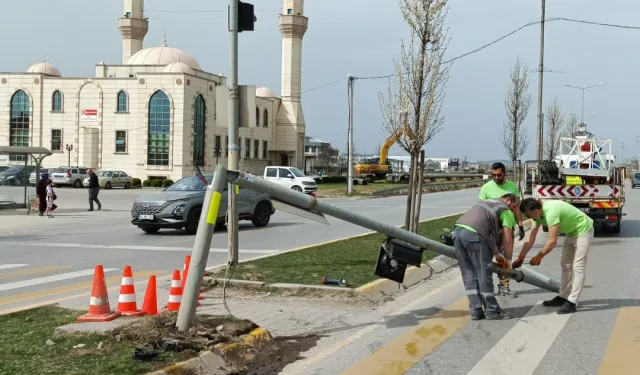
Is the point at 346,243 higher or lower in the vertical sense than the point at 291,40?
lower

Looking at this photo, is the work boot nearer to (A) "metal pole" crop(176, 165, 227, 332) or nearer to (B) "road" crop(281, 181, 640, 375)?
(B) "road" crop(281, 181, 640, 375)

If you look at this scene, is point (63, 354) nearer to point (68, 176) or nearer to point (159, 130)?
point (68, 176)

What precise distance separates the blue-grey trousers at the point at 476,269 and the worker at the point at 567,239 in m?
0.60

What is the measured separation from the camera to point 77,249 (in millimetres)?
14758

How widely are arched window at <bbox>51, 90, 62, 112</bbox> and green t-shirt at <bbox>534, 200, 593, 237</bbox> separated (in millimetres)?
66757

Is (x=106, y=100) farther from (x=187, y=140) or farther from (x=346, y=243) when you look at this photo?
(x=346, y=243)

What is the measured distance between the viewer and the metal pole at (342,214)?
21.8 ft

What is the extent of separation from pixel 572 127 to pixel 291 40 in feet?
108

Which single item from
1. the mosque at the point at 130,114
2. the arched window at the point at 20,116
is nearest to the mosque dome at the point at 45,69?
the mosque at the point at 130,114

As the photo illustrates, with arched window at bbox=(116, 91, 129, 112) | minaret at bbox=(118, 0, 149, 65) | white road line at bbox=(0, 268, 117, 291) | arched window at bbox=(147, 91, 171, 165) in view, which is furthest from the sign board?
white road line at bbox=(0, 268, 117, 291)

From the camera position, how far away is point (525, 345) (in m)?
6.45

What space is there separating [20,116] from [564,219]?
225 ft

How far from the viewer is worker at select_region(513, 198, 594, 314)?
771cm

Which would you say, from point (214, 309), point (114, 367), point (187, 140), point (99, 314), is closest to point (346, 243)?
point (214, 309)
